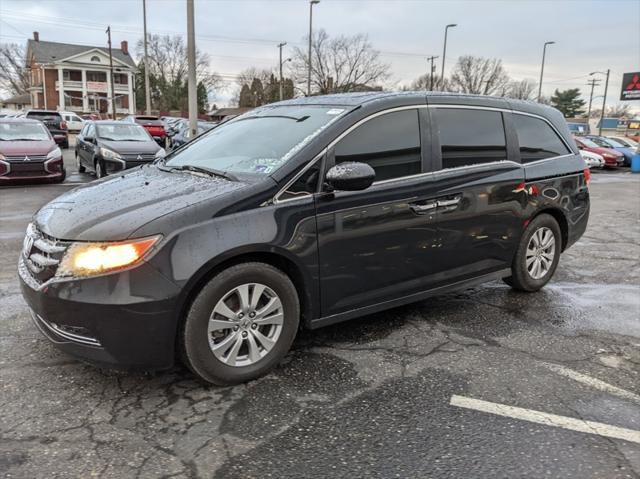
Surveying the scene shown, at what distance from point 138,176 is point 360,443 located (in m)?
2.48

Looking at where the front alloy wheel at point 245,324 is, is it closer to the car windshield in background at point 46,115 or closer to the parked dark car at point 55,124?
the parked dark car at point 55,124

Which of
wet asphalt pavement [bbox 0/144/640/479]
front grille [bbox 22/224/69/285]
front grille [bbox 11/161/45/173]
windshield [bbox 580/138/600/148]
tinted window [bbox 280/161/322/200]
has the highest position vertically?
windshield [bbox 580/138/600/148]

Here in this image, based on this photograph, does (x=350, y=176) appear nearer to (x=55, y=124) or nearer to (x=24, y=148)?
(x=24, y=148)

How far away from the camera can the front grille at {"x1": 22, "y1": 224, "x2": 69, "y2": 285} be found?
297cm

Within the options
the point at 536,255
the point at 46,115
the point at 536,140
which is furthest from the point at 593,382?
the point at 46,115

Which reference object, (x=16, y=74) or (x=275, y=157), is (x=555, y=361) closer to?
(x=275, y=157)

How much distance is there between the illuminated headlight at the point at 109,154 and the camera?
12.1 metres

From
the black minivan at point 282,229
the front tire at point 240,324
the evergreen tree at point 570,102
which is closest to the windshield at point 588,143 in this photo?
the black minivan at point 282,229

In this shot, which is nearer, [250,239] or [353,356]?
[250,239]

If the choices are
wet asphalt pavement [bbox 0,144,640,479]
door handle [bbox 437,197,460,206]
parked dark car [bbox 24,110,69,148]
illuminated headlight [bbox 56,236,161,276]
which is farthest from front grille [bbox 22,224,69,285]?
parked dark car [bbox 24,110,69,148]

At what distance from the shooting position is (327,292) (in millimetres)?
3516

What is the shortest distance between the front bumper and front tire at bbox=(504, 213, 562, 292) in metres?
3.27

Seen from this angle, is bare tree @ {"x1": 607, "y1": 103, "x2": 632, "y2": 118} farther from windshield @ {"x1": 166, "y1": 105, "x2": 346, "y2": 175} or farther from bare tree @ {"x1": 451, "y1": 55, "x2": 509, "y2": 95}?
windshield @ {"x1": 166, "y1": 105, "x2": 346, "y2": 175}

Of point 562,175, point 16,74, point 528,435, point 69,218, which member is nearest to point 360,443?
point 528,435
